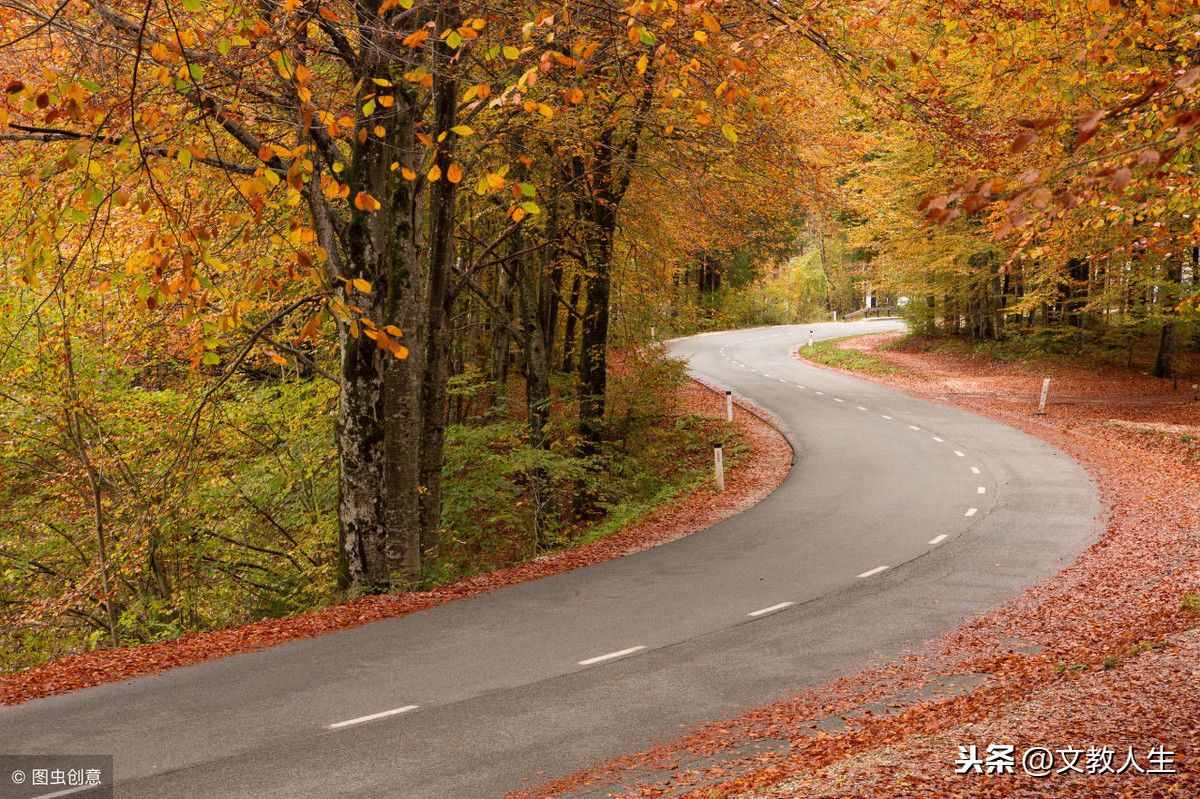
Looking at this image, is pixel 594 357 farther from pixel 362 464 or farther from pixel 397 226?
pixel 362 464

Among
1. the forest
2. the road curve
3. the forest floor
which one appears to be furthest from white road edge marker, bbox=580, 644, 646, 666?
the forest

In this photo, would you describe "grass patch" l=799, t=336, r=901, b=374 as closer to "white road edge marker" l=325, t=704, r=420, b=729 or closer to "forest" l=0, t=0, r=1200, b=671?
"forest" l=0, t=0, r=1200, b=671

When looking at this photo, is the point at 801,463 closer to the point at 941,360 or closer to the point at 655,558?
the point at 655,558

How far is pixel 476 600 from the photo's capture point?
10883 millimetres

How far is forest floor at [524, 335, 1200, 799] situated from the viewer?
4953 millimetres

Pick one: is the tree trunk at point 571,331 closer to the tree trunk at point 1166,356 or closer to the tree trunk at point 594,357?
the tree trunk at point 594,357

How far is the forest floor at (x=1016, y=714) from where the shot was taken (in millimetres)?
4953

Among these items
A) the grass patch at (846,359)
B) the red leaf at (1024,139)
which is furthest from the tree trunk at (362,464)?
the grass patch at (846,359)

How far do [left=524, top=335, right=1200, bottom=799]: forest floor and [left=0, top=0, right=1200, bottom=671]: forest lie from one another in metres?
3.10

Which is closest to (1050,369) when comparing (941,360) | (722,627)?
(941,360)

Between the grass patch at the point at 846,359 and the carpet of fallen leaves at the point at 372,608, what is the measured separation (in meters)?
17.6

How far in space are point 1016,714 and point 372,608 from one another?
7259 mm

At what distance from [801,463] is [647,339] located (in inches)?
209

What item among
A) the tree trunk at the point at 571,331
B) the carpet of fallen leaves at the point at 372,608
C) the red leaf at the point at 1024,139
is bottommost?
the carpet of fallen leaves at the point at 372,608
